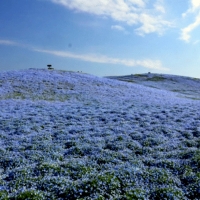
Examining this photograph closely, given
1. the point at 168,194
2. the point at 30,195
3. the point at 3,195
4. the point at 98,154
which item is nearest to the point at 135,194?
the point at 168,194

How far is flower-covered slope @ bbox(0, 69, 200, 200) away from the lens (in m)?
10.9

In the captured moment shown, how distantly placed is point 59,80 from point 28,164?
131ft

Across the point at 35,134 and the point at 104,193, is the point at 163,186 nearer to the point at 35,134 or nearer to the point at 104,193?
the point at 104,193

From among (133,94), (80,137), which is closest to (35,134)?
(80,137)

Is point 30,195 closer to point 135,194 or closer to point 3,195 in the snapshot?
point 3,195

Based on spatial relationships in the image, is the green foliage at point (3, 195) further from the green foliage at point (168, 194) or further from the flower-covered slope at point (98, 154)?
the green foliage at point (168, 194)

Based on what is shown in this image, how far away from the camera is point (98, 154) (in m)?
15.1

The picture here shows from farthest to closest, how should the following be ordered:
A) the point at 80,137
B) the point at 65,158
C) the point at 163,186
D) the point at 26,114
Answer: the point at 26,114, the point at 80,137, the point at 65,158, the point at 163,186

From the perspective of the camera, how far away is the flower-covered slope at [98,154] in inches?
428

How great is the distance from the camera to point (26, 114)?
27000 millimetres

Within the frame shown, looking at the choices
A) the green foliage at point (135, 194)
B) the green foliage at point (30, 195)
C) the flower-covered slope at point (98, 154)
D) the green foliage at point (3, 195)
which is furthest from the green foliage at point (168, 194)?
the green foliage at point (3, 195)

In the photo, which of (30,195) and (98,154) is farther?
(98,154)

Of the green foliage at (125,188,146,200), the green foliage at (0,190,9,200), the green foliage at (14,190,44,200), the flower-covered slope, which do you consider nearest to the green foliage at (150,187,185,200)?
the flower-covered slope

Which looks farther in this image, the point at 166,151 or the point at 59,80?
the point at 59,80
